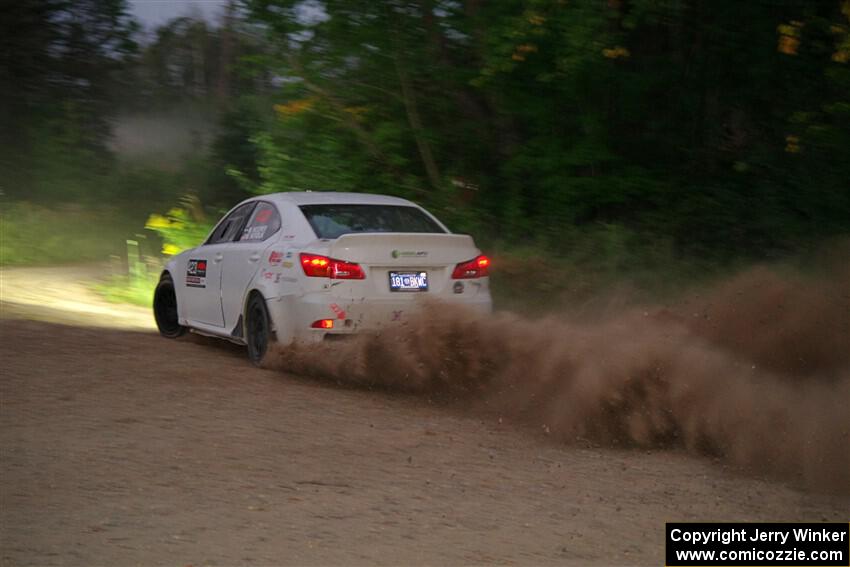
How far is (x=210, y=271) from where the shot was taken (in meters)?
10.6

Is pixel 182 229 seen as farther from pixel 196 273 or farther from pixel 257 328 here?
pixel 257 328

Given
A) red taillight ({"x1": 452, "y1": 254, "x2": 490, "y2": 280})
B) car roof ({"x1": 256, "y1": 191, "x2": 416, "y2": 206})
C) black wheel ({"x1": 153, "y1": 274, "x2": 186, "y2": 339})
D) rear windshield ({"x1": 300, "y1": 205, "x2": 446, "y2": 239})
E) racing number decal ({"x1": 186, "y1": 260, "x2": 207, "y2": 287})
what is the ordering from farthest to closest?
black wheel ({"x1": 153, "y1": 274, "x2": 186, "y2": 339})
racing number decal ({"x1": 186, "y1": 260, "x2": 207, "y2": 287})
car roof ({"x1": 256, "y1": 191, "x2": 416, "y2": 206})
rear windshield ({"x1": 300, "y1": 205, "x2": 446, "y2": 239})
red taillight ({"x1": 452, "y1": 254, "x2": 490, "y2": 280})

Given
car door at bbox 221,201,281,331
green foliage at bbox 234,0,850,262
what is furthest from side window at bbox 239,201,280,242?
green foliage at bbox 234,0,850,262

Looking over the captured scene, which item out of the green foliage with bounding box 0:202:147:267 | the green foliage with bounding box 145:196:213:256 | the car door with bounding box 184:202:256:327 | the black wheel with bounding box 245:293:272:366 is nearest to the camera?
the black wheel with bounding box 245:293:272:366

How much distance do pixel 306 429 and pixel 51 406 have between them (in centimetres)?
183

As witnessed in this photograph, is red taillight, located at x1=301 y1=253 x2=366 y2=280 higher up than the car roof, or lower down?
lower down

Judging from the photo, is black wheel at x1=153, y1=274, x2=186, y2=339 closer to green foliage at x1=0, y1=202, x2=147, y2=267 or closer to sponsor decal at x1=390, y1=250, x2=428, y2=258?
sponsor decal at x1=390, y1=250, x2=428, y2=258

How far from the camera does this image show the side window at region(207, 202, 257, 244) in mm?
10531

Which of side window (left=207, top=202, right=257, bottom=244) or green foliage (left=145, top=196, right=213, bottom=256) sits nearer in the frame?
side window (left=207, top=202, right=257, bottom=244)

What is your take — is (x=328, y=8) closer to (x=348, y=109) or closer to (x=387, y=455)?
(x=348, y=109)

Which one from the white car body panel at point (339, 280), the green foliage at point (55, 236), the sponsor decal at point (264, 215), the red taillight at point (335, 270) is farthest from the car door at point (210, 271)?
the green foliage at point (55, 236)

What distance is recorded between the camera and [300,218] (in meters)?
9.47

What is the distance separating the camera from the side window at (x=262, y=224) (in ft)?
32.1

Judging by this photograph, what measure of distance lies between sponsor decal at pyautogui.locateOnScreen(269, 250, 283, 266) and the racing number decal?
5.36 ft
